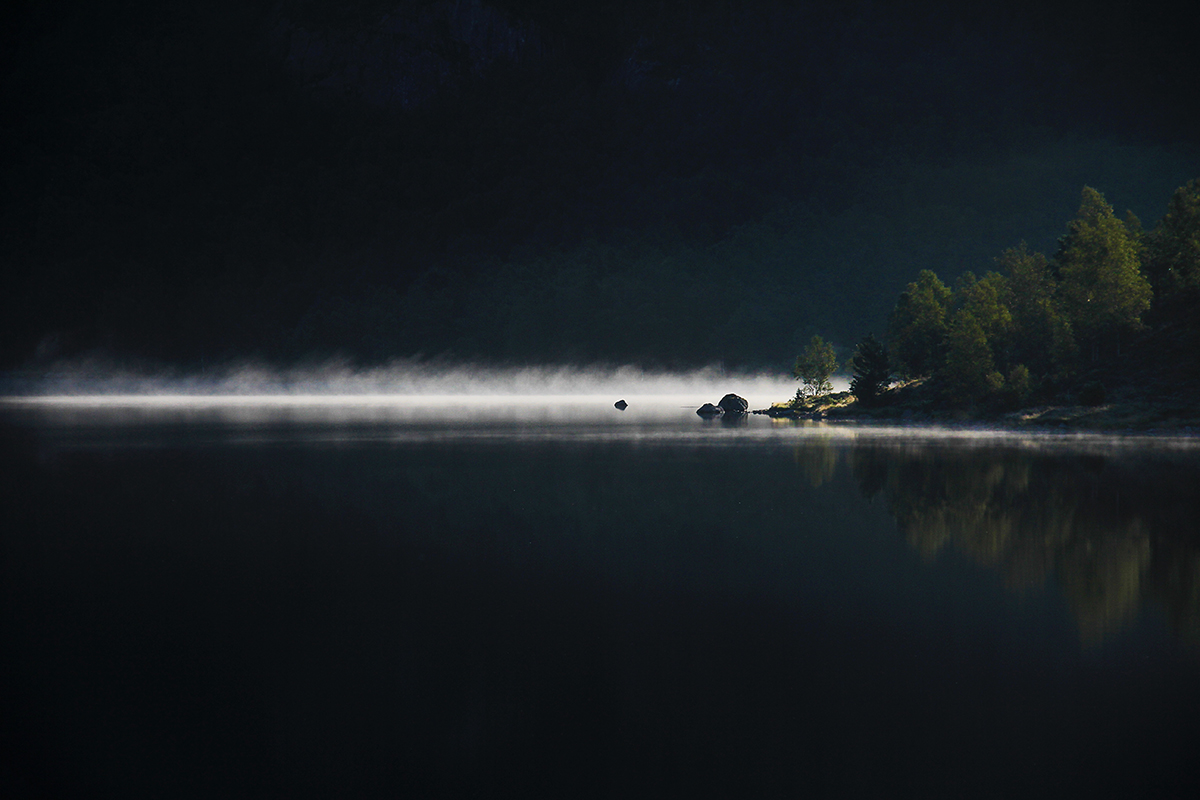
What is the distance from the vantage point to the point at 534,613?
22.3 meters

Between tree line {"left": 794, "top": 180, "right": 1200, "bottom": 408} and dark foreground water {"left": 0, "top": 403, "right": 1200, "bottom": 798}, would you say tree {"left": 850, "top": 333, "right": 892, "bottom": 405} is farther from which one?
dark foreground water {"left": 0, "top": 403, "right": 1200, "bottom": 798}

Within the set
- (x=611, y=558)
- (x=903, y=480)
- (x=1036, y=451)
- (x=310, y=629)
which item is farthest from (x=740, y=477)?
(x=310, y=629)

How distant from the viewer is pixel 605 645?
64.5 ft

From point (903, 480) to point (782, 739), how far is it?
36.6 metres

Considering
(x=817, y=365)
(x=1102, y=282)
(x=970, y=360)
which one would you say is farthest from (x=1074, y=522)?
(x=817, y=365)

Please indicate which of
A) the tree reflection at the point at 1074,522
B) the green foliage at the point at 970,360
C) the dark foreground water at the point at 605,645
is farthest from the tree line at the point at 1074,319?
the dark foreground water at the point at 605,645

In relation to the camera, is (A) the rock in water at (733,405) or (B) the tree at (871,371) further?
(A) the rock in water at (733,405)

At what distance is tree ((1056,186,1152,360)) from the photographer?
10981 cm

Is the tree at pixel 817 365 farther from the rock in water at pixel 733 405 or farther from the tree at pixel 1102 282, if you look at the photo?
the tree at pixel 1102 282

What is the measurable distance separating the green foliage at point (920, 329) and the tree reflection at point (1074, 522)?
70.8 metres

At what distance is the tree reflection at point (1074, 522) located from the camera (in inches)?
927

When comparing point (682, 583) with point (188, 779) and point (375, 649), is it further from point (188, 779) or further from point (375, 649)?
point (188, 779)

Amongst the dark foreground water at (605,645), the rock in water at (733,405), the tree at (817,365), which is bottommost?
the dark foreground water at (605,645)

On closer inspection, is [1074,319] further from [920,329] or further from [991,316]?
[920,329]
